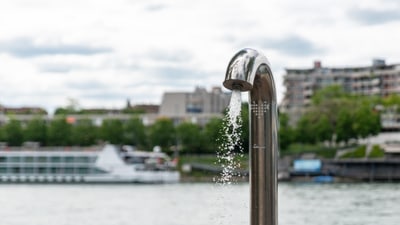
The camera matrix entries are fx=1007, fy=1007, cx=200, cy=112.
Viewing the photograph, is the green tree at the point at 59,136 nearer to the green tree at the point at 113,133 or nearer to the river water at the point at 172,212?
the green tree at the point at 113,133

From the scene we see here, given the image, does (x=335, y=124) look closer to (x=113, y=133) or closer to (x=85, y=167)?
(x=113, y=133)

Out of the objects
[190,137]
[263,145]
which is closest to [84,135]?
[190,137]

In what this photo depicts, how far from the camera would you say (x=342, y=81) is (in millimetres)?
175125

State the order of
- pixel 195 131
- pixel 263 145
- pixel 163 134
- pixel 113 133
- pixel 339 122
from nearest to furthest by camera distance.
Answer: pixel 263 145 < pixel 339 122 < pixel 195 131 < pixel 163 134 < pixel 113 133

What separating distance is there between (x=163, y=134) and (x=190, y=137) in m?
4.42

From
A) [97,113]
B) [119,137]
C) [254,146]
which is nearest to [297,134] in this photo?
[119,137]

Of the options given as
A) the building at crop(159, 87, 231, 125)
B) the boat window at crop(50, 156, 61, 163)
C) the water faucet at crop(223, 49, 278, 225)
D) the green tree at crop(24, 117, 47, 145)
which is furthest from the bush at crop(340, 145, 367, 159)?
the water faucet at crop(223, 49, 278, 225)

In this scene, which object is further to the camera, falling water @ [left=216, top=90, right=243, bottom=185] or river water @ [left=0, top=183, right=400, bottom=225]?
river water @ [left=0, top=183, right=400, bottom=225]

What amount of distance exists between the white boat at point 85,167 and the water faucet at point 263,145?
106 m

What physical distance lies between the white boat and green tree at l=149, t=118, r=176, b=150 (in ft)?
56.2

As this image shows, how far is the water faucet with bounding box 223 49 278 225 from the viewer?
5828mm

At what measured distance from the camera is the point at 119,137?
139875 millimetres

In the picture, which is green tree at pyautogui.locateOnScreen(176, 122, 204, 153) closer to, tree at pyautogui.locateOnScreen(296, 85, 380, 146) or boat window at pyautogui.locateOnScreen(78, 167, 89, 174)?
tree at pyautogui.locateOnScreen(296, 85, 380, 146)

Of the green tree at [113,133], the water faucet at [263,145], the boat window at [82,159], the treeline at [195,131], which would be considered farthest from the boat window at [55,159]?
the water faucet at [263,145]
